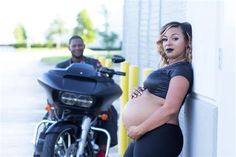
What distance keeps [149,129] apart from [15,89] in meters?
12.9

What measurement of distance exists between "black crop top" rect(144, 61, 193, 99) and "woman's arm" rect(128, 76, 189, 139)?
0.23ft

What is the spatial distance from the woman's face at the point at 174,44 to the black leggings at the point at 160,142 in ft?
1.74

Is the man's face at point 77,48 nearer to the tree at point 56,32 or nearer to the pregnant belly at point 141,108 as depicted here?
the pregnant belly at point 141,108

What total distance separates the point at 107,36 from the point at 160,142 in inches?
1321

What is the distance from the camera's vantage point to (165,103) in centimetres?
387

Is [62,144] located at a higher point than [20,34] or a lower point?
lower

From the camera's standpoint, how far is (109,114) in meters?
5.46

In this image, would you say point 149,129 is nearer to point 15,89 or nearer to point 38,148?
point 38,148

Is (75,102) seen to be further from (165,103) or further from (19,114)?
(19,114)

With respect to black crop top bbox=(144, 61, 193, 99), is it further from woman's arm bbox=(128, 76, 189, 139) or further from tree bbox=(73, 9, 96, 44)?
tree bbox=(73, 9, 96, 44)

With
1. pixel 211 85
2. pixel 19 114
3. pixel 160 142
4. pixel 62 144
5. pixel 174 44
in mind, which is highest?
pixel 174 44

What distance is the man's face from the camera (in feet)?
21.0

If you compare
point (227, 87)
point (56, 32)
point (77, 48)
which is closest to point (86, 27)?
point (56, 32)

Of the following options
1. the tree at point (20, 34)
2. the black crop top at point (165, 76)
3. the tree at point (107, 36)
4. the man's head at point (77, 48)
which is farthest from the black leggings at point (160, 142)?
the tree at point (20, 34)
